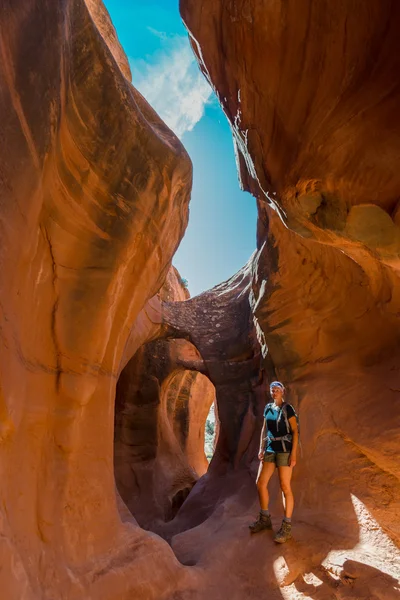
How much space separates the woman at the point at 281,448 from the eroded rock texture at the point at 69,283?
1357mm

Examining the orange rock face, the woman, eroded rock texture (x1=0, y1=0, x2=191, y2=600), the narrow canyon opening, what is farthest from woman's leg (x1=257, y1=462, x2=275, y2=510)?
the narrow canyon opening

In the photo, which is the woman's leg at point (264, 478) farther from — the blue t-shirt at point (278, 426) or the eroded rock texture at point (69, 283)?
the eroded rock texture at point (69, 283)

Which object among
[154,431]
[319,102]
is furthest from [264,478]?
[154,431]

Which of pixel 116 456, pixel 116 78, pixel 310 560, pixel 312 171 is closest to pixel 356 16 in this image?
pixel 312 171

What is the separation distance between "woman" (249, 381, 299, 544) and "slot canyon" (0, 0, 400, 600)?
1.68 ft

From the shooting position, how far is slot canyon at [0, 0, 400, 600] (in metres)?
3.43

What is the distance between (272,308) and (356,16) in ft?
15.2

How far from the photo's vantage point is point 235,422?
968cm

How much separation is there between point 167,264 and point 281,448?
317 cm

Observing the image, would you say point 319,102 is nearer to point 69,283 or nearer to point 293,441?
point 69,283

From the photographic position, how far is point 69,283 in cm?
441

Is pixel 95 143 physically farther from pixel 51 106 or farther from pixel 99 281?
pixel 99 281

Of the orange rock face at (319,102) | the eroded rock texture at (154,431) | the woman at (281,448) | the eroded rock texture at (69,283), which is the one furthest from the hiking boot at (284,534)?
the eroded rock texture at (154,431)

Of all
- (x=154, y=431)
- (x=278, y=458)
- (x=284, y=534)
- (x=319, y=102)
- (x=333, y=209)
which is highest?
(x=319, y=102)
